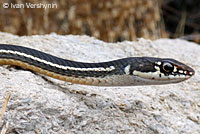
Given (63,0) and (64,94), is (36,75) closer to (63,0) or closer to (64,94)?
(64,94)

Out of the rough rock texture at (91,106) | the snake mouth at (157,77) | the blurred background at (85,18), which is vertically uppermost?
the blurred background at (85,18)

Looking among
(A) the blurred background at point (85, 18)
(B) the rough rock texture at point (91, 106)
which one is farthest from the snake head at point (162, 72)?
(A) the blurred background at point (85, 18)

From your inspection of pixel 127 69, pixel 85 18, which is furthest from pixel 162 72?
pixel 85 18

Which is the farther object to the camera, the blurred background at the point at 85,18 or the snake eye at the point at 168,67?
the blurred background at the point at 85,18

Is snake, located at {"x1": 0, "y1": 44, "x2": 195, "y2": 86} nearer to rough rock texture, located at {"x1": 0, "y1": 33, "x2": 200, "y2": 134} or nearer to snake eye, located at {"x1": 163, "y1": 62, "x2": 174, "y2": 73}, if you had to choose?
snake eye, located at {"x1": 163, "y1": 62, "x2": 174, "y2": 73}

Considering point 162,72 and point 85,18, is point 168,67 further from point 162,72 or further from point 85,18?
point 85,18

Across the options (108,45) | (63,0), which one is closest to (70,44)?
(108,45)

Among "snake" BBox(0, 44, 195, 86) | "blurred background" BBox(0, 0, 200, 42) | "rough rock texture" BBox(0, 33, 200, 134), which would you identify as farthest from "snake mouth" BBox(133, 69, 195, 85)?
"blurred background" BBox(0, 0, 200, 42)

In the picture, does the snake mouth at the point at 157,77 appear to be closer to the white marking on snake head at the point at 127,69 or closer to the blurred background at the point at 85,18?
the white marking on snake head at the point at 127,69
